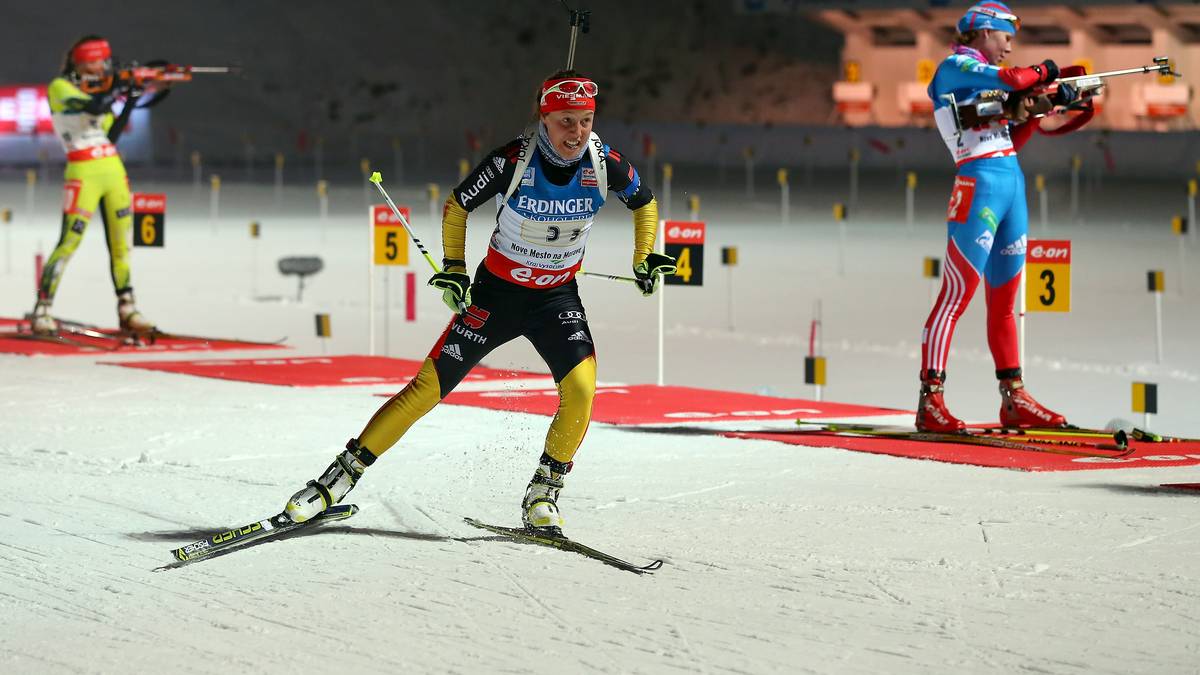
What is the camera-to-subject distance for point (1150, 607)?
6.90 m

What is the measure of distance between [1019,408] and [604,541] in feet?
13.0

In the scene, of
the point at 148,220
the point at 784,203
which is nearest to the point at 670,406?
the point at 148,220

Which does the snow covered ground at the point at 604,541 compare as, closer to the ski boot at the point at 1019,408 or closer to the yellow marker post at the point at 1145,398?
the yellow marker post at the point at 1145,398

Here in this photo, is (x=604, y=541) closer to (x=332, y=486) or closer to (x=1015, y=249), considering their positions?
(x=332, y=486)

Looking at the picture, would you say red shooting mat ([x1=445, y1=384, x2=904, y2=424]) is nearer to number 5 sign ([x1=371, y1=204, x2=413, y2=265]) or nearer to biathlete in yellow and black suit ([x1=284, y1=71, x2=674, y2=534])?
number 5 sign ([x1=371, y1=204, x2=413, y2=265])

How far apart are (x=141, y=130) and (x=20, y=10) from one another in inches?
558

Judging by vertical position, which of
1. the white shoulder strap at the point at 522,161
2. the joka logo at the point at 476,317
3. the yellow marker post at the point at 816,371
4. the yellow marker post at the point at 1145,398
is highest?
the white shoulder strap at the point at 522,161

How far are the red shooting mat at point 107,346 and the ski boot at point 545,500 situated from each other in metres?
8.32

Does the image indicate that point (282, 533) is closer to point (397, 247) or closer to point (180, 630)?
point (180, 630)

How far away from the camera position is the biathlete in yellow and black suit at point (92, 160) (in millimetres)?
15883

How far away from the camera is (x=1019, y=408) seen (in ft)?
36.9

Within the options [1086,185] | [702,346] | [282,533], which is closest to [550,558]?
[282,533]

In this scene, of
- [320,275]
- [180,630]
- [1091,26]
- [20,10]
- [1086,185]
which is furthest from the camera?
[20,10]

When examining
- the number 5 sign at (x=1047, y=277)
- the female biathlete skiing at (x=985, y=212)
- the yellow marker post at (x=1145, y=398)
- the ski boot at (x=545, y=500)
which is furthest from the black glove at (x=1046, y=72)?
the ski boot at (x=545, y=500)
